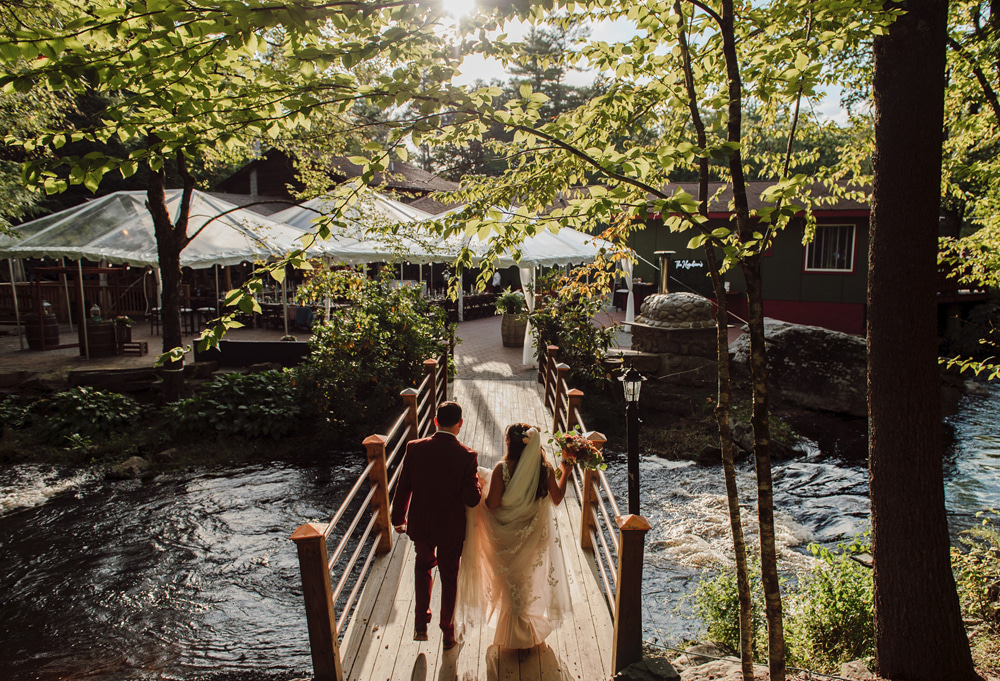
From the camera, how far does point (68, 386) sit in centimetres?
1166

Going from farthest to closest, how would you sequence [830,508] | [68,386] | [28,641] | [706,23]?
[68,386], [830,508], [28,641], [706,23]

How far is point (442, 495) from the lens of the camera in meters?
3.93

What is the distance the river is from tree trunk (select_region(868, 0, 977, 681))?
93.9 inches

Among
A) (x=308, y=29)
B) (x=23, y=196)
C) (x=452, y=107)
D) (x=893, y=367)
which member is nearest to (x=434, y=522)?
(x=452, y=107)

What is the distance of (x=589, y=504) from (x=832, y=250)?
18410 millimetres

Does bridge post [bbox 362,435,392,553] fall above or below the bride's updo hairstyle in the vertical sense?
below

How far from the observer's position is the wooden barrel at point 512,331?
16031 millimetres

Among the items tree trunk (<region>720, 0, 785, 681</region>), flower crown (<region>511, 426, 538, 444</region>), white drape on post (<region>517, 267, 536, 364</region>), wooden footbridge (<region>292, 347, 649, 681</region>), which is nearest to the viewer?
tree trunk (<region>720, 0, 785, 681</region>)

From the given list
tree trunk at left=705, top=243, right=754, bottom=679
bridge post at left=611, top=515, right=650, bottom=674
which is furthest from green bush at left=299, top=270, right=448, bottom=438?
tree trunk at left=705, top=243, right=754, bottom=679

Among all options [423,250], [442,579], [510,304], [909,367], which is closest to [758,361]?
[909,367]

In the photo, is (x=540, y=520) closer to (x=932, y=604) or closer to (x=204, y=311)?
(x=932, y=604)

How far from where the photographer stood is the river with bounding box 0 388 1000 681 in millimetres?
5812

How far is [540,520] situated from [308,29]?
3.12 m

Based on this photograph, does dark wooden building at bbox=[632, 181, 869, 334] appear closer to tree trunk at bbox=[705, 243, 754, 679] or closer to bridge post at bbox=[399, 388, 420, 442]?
bridge post at bbox=[399, 388, 420, 442]
